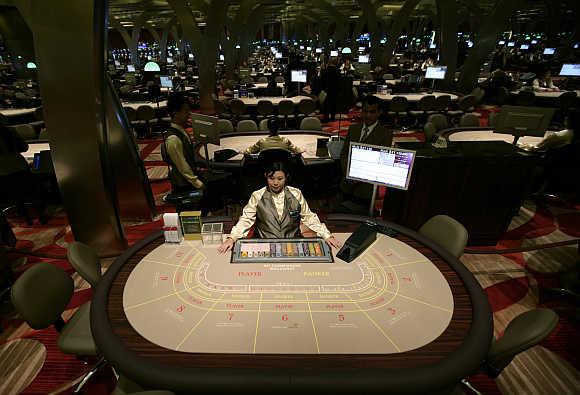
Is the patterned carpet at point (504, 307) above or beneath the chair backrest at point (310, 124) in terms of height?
beneath

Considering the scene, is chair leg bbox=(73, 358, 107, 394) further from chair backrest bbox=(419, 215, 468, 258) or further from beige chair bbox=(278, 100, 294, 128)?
beige chair bbox=(278, 100, 294, 128)

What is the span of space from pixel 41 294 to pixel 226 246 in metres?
1.15

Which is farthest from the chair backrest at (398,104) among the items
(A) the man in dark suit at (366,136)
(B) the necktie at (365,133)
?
(B) the necktie at (365,133)

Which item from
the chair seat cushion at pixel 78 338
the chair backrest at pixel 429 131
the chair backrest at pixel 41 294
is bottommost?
the chair seat cushion at pixel 78 338

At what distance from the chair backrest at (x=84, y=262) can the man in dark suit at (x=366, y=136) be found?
104 inches

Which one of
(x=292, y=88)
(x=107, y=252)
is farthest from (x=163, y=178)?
(x=292, y=88)

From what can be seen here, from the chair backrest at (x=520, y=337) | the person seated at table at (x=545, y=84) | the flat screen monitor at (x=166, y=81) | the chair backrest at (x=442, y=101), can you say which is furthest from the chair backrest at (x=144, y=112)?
the person seated at table at (x=545, y=84)

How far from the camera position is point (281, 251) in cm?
229

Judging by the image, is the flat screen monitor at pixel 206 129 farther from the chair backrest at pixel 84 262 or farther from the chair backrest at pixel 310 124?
the chair backrest at pixel 310 124

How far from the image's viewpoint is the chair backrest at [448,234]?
7.87 feet

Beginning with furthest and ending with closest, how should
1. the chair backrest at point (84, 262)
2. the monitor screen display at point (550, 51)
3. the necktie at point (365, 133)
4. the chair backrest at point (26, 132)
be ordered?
the monitor screen display at point (550, 51) < the chair backrest at point (26, 132) < the necktie at point (365, 133) < the chair backrest at point (84, 262)

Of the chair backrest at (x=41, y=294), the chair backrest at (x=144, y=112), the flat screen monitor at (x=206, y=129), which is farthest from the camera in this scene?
the chair backrest at (x=144, y=112)

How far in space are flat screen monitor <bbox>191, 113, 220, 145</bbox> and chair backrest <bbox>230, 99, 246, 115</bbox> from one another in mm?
3980

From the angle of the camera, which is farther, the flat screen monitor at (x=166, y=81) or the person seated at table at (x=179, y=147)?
the flat screen monitor at (x=166, y=81)
